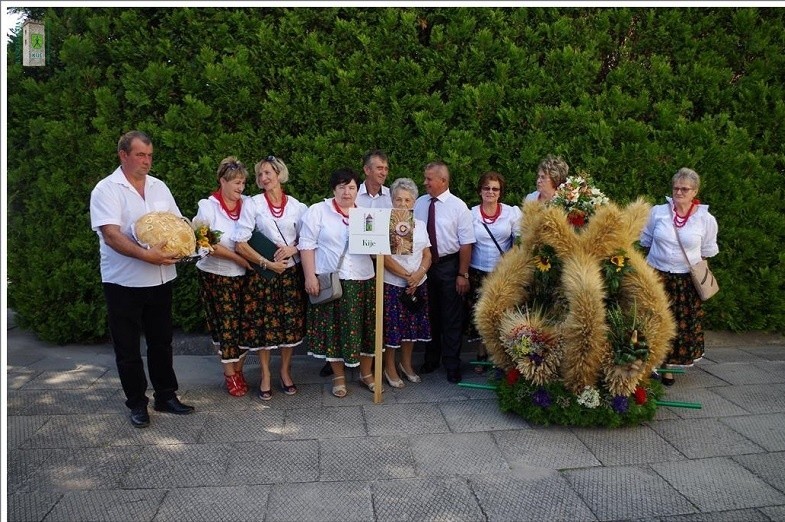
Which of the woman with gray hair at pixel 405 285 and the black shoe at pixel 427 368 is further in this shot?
the black shoe at pixel 427 368

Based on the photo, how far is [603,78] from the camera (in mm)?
6281

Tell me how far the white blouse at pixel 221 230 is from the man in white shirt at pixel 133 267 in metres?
Result: 0.28

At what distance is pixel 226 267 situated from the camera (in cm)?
455

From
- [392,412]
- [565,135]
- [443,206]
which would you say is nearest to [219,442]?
[392,412]

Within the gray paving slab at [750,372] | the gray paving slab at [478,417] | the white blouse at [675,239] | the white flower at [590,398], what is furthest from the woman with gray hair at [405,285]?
the gray paving slab at [750,372]

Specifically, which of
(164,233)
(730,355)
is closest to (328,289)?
(164,233)

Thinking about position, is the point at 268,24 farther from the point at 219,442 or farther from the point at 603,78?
the point at 219,442

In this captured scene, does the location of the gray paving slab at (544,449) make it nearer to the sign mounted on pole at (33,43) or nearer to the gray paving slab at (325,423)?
the gray paving slab at (325,423)

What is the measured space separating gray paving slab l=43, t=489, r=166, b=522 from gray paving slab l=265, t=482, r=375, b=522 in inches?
25.2

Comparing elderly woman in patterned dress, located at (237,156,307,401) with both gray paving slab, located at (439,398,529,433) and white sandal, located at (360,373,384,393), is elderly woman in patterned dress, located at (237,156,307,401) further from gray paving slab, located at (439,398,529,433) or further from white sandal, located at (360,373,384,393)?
gray paving slab, located at (439,398,529,433)

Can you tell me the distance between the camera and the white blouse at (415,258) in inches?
188

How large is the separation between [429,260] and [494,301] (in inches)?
29.0

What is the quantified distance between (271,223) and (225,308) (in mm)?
751

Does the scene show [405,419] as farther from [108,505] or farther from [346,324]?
[108,505]
